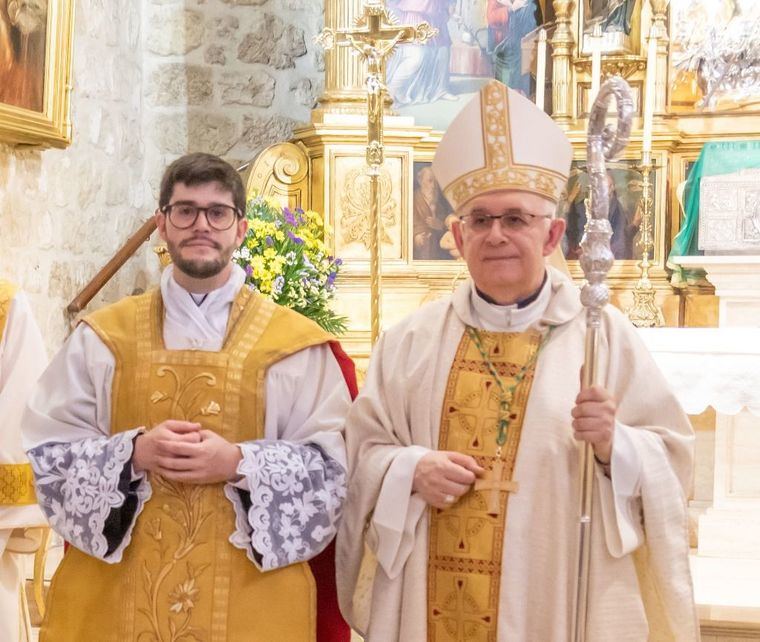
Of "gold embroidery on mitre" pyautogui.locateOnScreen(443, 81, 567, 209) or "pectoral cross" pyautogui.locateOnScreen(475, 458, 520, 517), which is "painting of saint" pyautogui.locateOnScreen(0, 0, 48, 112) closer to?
"gold embroidery on mitre" pyautogui.locateOnScreen(443, 81, 567, 209)

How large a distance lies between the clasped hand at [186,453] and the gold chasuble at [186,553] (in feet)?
0.42

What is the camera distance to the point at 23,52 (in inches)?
255

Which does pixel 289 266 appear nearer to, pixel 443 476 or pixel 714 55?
pixel 714 55

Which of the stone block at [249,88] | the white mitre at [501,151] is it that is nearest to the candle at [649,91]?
the stone block at [249,88]

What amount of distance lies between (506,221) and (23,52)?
4076 millimetres

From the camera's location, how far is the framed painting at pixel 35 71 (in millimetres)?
6305

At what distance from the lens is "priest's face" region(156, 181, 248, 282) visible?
10.4 feet

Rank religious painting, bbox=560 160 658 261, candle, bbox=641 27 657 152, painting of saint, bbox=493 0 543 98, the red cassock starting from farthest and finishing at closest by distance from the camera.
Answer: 1. painting of saint, bbox=493 0 543 98
2. religious painting, bbox=560 160 658 261
3. candle, bbox=641 27 657 152
4. the red cassock

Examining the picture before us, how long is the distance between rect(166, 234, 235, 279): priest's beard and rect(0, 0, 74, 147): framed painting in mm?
3328

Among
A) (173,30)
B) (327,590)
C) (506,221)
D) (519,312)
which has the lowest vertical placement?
(327,590)

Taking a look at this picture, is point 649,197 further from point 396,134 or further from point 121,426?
point 121,426

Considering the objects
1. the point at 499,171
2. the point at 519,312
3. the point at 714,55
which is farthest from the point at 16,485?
the point at 714,55

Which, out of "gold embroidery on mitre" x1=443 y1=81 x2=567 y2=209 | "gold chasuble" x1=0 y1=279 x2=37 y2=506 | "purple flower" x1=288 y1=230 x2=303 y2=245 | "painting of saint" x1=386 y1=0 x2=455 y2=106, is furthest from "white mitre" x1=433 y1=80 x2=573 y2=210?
"painting of saint" x1=386 y1=0 x2=455 y2=106

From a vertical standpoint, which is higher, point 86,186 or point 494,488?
point 86,186
